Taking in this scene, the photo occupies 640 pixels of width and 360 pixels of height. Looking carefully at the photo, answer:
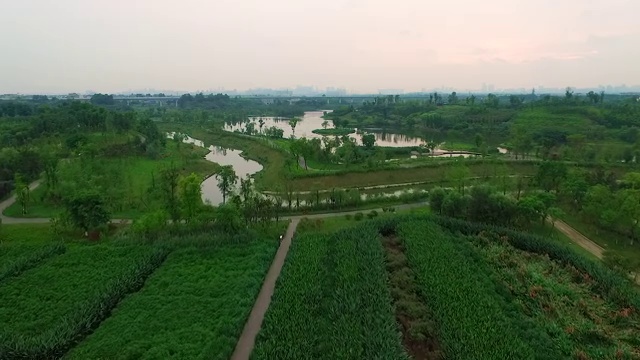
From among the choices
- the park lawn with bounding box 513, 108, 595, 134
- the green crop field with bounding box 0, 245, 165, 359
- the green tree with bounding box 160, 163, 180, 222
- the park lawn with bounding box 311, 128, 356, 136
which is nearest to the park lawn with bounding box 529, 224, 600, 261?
the green tree with bounding box 160, 163, 180, 222

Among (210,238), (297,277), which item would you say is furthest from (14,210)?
(297,277)

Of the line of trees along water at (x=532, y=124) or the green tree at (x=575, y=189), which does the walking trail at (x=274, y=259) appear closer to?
the green tree at (x=575, y=189)

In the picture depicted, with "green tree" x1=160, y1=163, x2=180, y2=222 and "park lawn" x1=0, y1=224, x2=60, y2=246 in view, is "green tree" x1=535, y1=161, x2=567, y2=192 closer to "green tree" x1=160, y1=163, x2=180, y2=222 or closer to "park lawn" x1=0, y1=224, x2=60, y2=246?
"green tree" x1=160, y1=163, x2=180, y2=222

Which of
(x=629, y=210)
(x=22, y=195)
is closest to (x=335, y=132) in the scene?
(x=22, y=195)

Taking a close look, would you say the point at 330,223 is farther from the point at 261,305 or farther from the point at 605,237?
the point at 605,237

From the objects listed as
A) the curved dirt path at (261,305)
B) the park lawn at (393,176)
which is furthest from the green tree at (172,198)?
the park lawn at (393,176)
